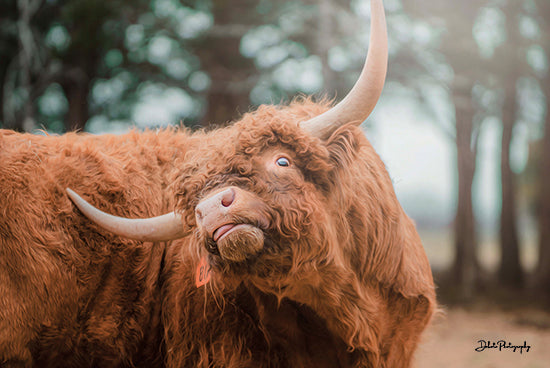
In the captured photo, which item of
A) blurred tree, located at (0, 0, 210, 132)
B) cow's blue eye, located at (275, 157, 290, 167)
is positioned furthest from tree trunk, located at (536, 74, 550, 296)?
cow's blue eye, located at (275, 157, 290, 167)

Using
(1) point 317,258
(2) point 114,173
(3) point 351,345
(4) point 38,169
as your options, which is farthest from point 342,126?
(4) point 38,169

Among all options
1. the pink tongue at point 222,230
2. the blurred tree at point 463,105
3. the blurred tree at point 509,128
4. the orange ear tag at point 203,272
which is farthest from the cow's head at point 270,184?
the blurred tree at point 509,128

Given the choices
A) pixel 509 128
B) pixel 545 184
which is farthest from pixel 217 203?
pixel 509 128

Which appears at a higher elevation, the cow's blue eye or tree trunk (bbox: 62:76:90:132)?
the cow's blue eye

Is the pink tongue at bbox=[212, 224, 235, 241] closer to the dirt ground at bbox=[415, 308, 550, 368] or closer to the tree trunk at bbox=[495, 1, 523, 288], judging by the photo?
the dirt ground at bbox=[415, 308, 550, 368]

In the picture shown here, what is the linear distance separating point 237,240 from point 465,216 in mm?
9213

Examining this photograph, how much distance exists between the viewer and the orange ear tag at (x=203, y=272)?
2187 millimetres

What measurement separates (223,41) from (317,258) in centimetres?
687

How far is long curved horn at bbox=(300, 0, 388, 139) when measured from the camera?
2137mm

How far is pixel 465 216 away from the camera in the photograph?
33.3 feet

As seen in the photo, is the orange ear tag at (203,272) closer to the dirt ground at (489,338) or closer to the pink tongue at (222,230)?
the pink tongue at (222,230)

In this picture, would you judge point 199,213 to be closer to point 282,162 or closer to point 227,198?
point 227,198

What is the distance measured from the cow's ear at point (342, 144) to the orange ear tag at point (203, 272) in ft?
2.34

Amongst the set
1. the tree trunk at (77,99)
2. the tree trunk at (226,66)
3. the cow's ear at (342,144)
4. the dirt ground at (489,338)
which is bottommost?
the dirt ground at (489,338)
